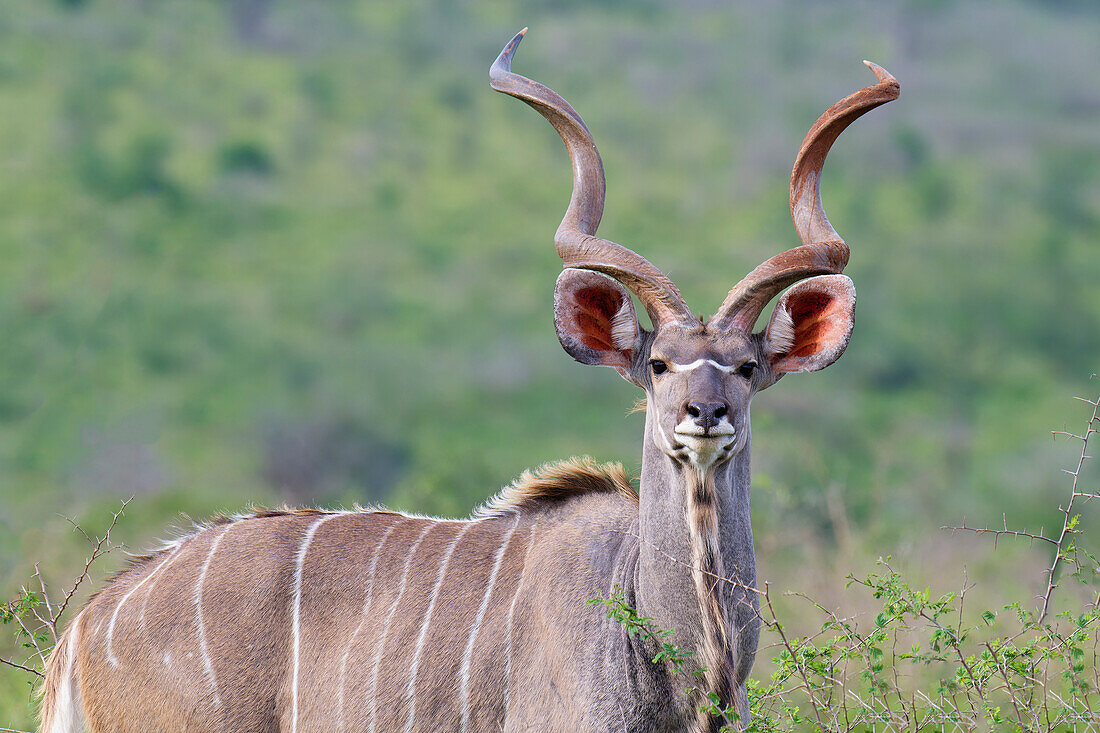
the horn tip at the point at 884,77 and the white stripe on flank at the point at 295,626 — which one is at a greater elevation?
the horn tip at the point at 884,77

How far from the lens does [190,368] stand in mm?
21109

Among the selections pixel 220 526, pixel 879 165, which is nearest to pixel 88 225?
pixel 879 165

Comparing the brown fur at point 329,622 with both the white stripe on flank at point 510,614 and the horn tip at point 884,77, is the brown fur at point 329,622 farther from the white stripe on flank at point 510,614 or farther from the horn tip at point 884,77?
the horn tip at point 884,77

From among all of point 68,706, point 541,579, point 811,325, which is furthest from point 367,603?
point 811,325

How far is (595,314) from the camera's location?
389cm

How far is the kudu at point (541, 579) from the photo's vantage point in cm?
357

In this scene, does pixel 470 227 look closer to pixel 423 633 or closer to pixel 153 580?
pixel 153 580

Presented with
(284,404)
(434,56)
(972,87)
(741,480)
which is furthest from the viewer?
(434,56)

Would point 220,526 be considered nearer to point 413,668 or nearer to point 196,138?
point 413,668

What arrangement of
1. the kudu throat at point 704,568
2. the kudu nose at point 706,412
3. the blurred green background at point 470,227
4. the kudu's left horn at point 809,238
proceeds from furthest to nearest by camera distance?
the blurred green background at point 470,227 < the kudu's left horn at point 809,238 < the kudu throat at point 704,568 < the kudu nose at point 706,412

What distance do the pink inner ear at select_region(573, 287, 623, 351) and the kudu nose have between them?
0.53 metres

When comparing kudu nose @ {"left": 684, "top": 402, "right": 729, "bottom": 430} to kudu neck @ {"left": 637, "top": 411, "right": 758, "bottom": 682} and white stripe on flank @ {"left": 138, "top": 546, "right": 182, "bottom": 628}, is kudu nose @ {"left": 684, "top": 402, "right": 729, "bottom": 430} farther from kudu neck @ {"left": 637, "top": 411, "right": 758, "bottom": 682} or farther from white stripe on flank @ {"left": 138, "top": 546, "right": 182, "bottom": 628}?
white stripe on flank @ {"left": 138, "top": 546, "right": 182, "bottom": 628}

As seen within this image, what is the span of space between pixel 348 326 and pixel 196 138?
610 centimetres

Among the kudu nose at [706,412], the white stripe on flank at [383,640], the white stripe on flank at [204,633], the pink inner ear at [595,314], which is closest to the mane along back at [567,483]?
the white stripe on flank at [383,640]
